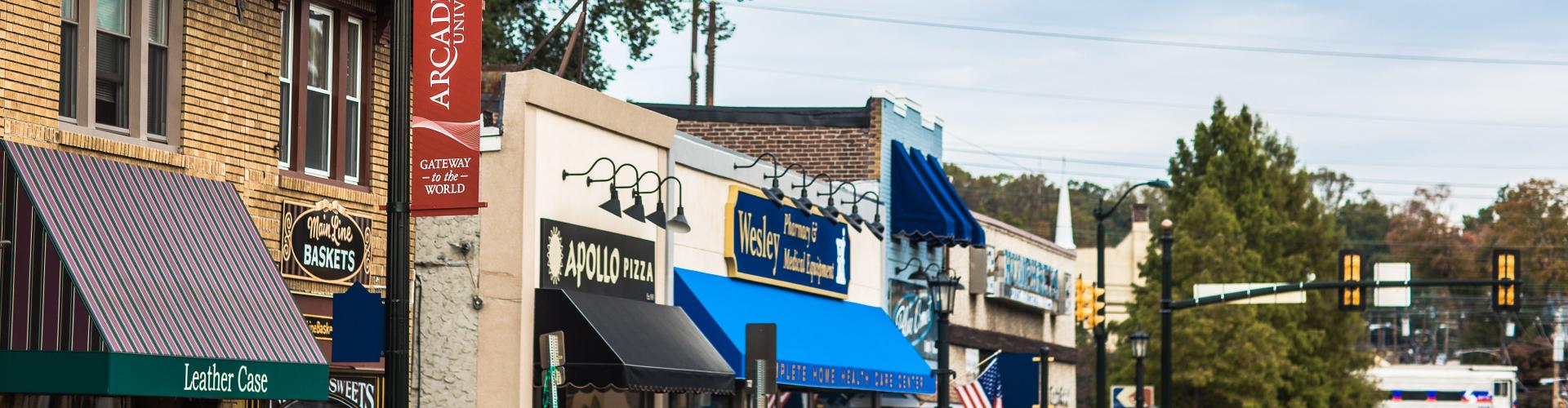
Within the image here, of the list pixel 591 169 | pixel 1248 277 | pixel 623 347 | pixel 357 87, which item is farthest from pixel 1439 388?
pixel 357 87

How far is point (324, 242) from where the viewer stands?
1622 cm

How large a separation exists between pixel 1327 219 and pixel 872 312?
2646 cm

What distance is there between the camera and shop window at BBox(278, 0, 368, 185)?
16125 millimetres

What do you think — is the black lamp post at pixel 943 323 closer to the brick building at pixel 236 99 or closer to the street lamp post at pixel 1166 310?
the street lamp post at pixel 1166 310

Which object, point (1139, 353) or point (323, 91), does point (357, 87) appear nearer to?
point (323, 91)

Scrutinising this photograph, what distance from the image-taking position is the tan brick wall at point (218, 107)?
13.1 meters

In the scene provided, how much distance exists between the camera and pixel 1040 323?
132 feet

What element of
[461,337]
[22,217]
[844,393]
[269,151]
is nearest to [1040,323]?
[844,393]

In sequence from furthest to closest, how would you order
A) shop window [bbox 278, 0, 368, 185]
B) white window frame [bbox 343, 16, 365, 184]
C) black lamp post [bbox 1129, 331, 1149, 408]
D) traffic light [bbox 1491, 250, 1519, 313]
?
black lamp post [bbox 1129, 331, 1149, 408] < traffic light [bbox 1491, 250, 1519, 313] < white window frame [bbox 343, 16, 365, 184] < shop window [bbox 278, 0, 368, 185]

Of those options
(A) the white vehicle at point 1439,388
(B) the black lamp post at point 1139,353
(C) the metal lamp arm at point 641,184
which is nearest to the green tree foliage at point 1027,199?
(A) the white vehicle at point 1439,388

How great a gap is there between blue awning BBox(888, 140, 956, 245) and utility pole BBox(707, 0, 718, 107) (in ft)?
62.4

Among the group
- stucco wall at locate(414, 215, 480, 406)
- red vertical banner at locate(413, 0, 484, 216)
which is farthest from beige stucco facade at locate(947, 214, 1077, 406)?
red vertical banner at locate(413, 0, 484, 216)

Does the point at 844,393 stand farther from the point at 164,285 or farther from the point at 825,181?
the point at 164,285

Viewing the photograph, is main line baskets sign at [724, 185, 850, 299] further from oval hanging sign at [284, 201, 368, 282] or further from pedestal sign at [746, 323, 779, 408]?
pedestal sign at [746, 323, 779, 408]
